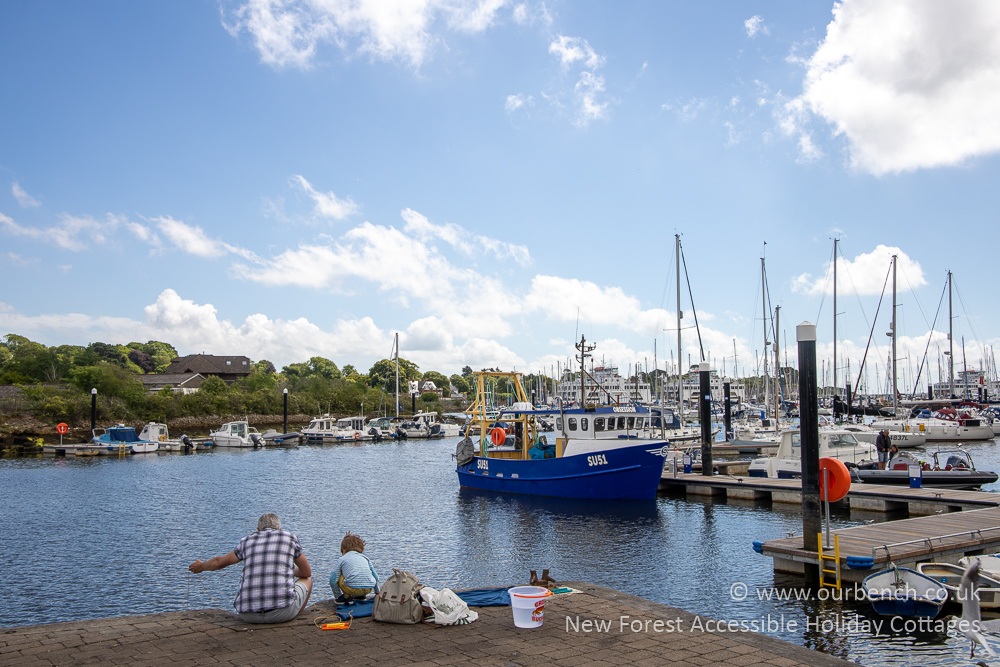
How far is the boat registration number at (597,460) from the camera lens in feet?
74.2

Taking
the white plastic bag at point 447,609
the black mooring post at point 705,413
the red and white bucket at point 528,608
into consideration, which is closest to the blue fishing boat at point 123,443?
the black mooring post at point 705,413

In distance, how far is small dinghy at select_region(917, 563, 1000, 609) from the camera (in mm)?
9023

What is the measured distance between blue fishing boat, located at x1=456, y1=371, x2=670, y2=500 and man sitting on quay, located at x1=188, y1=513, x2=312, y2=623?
16580 millimetres

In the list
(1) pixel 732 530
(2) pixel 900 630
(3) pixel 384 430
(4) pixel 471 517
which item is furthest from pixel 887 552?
(3) pixel 384 430

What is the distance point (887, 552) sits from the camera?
10945 mm

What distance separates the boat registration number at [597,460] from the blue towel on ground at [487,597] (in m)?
14.6

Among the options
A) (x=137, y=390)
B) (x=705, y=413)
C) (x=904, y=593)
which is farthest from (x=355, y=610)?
(x=137, y=390)

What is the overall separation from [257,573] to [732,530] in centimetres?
1453

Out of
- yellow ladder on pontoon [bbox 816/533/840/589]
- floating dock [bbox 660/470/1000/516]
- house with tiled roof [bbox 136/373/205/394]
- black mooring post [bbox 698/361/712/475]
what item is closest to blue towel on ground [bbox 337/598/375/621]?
yellow ladder on pontoon [bbox 816/533/840/589]

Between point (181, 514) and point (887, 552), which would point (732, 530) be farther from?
point (181, 514)

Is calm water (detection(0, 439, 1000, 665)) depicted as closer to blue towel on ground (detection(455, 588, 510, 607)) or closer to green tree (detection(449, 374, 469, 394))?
blue towel on ground (detection(455, 588, 510, 607))

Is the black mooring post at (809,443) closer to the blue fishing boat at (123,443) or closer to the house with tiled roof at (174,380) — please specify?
the blue fishing boat at (123,443)

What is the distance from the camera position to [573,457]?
76.3ft

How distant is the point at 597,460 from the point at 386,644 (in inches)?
668
